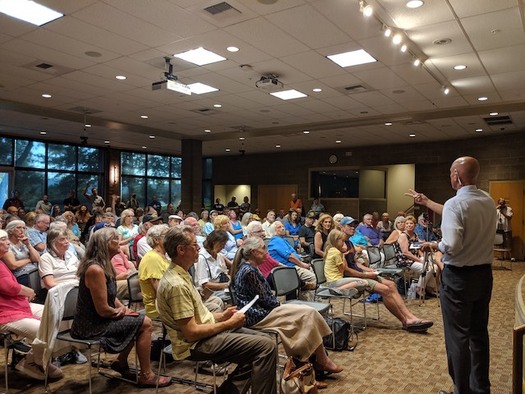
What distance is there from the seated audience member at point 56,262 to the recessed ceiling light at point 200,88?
4.33 metres

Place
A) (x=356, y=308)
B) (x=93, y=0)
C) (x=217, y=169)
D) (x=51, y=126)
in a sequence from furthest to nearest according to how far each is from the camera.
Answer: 1. (x=217, y=169)
2. (x=51, y=126)
3. (x=356, y=308)
4. (x=93, y=0)

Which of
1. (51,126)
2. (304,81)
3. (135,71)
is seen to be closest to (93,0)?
(135,71)

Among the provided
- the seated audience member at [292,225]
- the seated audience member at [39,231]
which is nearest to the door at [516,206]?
the seated audience member at [292,225]

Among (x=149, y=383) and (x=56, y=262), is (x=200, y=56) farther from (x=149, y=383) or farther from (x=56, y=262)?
(x=149, y=383)

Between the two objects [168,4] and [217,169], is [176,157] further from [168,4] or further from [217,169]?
[168,4]

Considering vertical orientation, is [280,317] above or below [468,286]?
below

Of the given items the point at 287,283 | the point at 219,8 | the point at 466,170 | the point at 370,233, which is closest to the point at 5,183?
the point at 370,233

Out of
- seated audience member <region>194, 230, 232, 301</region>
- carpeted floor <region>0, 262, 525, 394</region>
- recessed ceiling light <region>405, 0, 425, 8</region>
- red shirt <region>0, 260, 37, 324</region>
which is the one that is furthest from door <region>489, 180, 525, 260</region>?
red shirt <region>0, 260, 37, 324</region>

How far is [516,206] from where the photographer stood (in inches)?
495

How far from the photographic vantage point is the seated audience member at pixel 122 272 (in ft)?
15.3

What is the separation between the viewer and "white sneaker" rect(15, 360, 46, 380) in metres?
3.52

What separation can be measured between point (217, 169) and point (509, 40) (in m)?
15.3

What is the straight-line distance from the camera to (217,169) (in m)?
19.8

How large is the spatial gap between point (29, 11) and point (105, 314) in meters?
3.55
